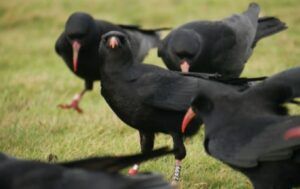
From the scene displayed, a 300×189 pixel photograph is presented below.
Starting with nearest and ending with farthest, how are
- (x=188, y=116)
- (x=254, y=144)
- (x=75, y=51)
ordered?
1. (x=254, y=144)
2. (x=188, y=116)
3. (x=75, y=51)

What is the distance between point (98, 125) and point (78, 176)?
4.57 metres

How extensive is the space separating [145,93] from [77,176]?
106 inches

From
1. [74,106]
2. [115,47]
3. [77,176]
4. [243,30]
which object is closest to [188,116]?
[115,47]

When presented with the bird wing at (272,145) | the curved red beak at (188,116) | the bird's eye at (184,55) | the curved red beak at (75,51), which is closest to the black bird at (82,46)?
the curved red beak at (75,51)

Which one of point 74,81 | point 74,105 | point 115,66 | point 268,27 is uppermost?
point 115,66

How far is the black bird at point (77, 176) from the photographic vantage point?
3648 mm

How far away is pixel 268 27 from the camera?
428 inches

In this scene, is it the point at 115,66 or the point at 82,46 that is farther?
the point at 82,46

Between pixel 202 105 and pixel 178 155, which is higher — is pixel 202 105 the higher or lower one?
the higher one

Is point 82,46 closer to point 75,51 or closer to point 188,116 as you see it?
point 75,51

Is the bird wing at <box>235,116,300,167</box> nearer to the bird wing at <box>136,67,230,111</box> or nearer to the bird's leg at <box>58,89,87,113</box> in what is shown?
the bird wing at <box>136,67,230,111</box>

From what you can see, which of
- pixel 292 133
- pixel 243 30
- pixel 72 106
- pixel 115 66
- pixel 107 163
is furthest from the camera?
pixel 243 30

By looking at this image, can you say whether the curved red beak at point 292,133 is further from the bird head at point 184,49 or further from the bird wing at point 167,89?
the bird head at point 184,49

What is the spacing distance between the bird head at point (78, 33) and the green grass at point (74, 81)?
2.83 feet
